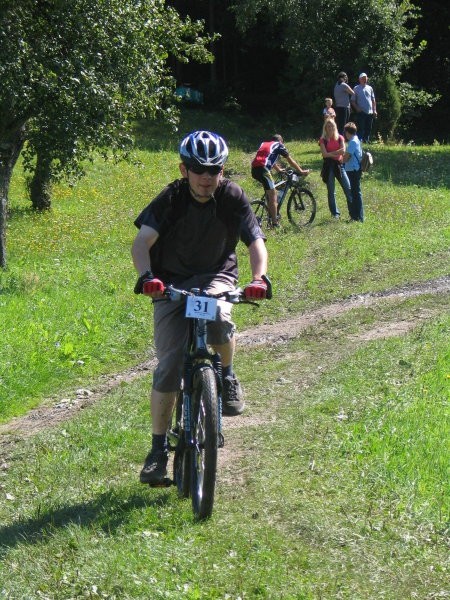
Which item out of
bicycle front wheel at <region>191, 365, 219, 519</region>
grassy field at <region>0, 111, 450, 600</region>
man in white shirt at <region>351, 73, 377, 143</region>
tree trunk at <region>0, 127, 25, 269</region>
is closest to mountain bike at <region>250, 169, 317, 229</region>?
grassy field at <region>0, 111, 450, 600</region>

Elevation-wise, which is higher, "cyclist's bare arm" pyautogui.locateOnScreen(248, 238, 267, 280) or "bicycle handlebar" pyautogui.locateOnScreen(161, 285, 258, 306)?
"cyclist's bare arm" pyautogui.locateOnScreen(248, 238, 267, 280)

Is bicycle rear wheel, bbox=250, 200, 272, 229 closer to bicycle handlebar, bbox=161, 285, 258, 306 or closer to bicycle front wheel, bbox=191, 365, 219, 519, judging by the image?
bicycle handlebar, bbox=161, 285, 258, 306

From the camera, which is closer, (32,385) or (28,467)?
(28,467)

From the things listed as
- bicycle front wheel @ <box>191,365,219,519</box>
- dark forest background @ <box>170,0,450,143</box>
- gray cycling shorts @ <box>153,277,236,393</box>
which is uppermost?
dark forest background @ <box>170,0,450,143</box>

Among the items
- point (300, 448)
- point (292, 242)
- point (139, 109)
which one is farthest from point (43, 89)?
point (300, 448)

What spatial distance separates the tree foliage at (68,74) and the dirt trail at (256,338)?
4.90 m

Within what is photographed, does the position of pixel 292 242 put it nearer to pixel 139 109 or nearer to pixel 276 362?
pixel 139 109

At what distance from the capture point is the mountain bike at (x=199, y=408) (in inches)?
217

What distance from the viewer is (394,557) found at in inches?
202

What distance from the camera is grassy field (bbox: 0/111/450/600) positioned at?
16.6ft

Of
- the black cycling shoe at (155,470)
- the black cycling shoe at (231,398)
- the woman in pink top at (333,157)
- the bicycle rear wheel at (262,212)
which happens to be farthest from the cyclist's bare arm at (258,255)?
the bicycle rear wheel at (262,212)

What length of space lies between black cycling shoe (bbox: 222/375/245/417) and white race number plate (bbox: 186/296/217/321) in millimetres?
671

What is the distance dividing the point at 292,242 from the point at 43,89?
502 centimetres

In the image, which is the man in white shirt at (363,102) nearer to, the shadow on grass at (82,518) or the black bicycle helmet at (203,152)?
the black bicycle helmet at (203,152)
